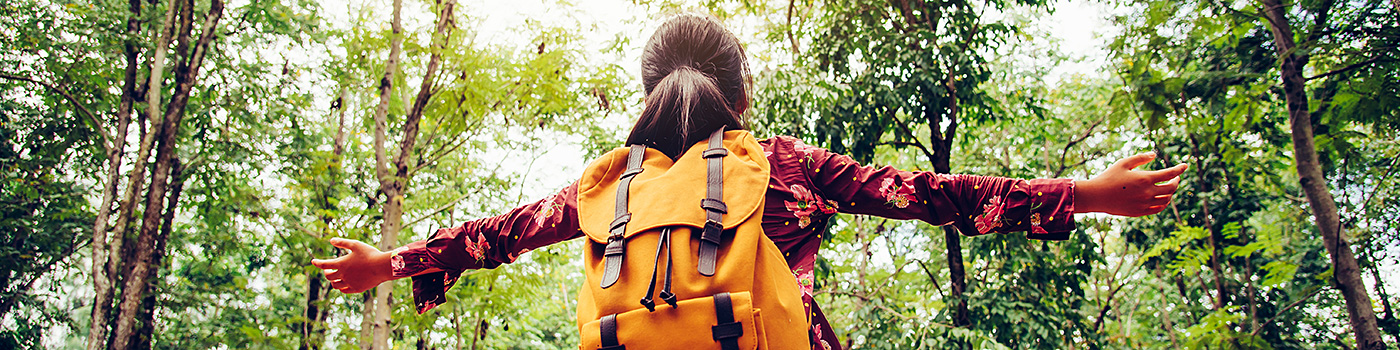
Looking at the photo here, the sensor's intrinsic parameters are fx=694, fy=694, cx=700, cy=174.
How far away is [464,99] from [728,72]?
3.23m

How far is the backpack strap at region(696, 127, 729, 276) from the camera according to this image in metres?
0.85

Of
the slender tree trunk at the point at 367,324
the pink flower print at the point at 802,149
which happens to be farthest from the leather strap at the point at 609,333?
the slender tree trunk at the point at 367,324

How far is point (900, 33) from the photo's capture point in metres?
4.31

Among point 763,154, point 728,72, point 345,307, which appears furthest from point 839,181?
point 345,307

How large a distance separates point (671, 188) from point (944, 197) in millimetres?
405

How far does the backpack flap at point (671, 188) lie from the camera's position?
0.89 m

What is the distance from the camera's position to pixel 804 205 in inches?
41.6

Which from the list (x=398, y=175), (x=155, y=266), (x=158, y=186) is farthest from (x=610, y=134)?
(x=155, y=266)

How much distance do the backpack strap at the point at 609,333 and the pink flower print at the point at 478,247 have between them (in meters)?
0.44

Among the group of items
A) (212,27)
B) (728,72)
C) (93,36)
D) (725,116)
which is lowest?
(725,116)

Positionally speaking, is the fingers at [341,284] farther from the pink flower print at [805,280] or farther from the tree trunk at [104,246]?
the tree trunk at [104,246]

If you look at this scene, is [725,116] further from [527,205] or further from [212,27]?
[212,27]

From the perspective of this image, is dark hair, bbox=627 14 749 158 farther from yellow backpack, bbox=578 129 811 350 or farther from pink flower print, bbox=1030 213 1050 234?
pink flower print, bbox=1030 213 1050 234

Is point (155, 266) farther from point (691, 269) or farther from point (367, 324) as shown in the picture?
point (691, 269)
